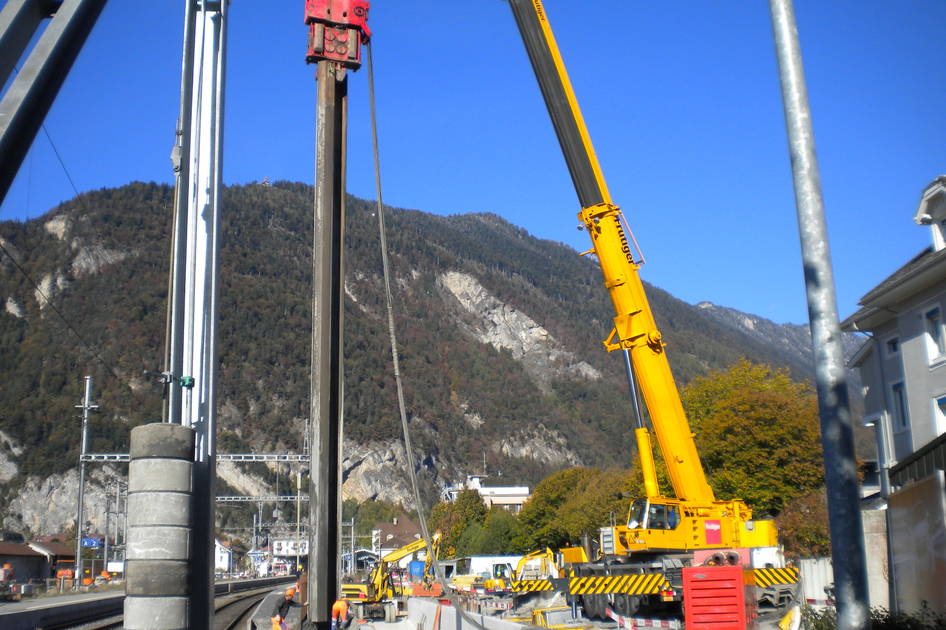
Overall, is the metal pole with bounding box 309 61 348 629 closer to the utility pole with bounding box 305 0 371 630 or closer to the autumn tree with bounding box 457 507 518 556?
the utility pole with bounding box 305 0 371 630

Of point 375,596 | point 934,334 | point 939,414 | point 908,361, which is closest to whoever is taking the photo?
point 939,414

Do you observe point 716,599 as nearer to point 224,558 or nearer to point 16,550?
point 16,550

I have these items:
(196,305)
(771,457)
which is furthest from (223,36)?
(771,457)

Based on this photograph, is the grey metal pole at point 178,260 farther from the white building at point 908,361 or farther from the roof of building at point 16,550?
the roof of building at point 16,550

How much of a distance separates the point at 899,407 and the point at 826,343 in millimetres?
27958

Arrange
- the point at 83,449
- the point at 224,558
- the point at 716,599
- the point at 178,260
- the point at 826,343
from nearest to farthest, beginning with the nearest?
the point at 826,343 < the point at 178,260 < the point at 716,599 < the point at 83,449 < the point at 224,558

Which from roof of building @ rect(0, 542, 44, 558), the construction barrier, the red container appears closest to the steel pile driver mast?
the construction barrier

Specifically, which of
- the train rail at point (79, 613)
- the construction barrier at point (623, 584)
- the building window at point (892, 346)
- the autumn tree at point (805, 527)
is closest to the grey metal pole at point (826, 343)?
the construction barrier at point (623, 584)

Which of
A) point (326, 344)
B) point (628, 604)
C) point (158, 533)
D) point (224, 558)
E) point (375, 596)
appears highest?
point (326, 344)

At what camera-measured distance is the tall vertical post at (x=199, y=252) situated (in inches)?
388

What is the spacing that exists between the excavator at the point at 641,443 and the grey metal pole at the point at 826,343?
1398cm

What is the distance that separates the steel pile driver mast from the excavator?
0.02 m

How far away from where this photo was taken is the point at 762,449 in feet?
169

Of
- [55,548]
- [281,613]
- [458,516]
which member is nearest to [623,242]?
[281,613]
